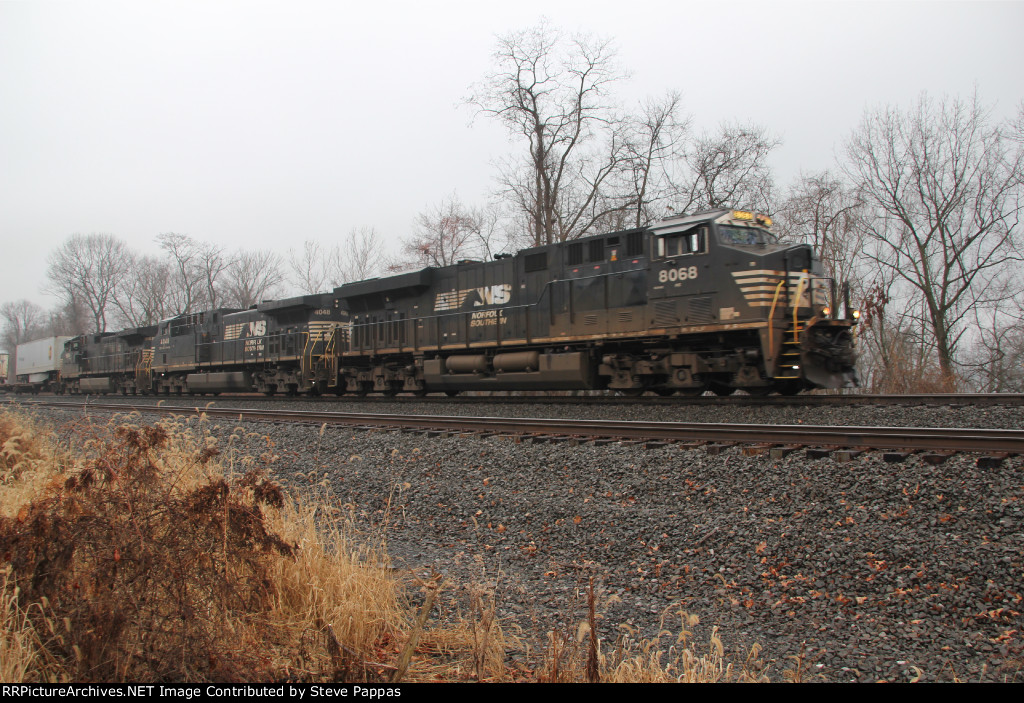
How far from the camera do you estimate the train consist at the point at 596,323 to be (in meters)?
Result: 11.1

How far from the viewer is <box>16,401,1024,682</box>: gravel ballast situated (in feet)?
11.4

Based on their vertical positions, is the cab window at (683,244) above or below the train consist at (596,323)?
above

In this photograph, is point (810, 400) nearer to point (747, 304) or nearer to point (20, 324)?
point (747, 304)

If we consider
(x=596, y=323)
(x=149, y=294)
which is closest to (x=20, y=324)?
(x=149, y=294)

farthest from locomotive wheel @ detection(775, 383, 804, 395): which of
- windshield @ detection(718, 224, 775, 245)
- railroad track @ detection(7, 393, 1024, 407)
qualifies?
windshield @ detection(718, 224, 775, 245)

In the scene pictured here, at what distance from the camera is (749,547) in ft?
14.7

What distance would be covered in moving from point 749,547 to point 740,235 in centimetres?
848

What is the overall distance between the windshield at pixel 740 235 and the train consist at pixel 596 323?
0.03m

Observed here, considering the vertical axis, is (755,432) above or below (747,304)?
below

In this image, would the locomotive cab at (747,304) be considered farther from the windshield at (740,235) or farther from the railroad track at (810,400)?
the railroad track at (810,400)

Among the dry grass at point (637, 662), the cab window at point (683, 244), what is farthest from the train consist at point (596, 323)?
the dry grass at point (637, 662)

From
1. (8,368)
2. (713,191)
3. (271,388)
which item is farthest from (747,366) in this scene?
(8,368)

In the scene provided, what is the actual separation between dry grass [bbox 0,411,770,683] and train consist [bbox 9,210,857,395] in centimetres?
872

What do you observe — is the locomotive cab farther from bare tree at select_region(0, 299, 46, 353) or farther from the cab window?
bare tree at select_region(0, 299, 46, 353)
